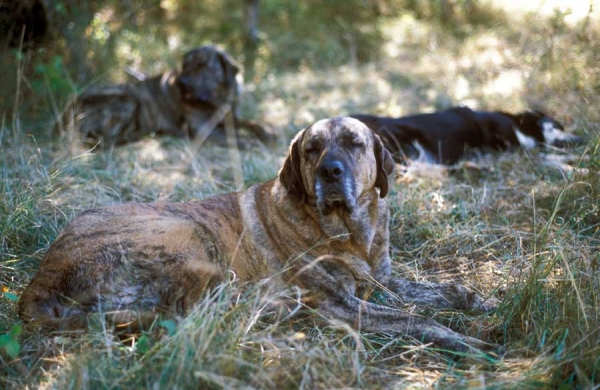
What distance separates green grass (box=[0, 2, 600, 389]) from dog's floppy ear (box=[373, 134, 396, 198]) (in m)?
0.75

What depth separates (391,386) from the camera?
2852 millimetres

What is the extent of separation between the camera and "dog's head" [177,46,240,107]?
8156 mm

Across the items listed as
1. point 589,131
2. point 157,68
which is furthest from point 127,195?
point 157,68

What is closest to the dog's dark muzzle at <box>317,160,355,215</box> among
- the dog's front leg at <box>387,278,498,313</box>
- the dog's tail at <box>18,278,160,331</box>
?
the dog's front leg at <box>387,278,498,313</box>

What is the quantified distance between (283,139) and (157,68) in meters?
4.09

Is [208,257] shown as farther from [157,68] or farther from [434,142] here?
[157,68]

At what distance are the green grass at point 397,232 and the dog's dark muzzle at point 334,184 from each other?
24.9 inches

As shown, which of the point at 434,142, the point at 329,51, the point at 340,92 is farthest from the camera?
the point at 329,51

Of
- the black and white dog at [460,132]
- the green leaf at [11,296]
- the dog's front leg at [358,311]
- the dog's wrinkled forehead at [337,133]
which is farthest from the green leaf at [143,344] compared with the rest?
the black and white dog at [460,132]

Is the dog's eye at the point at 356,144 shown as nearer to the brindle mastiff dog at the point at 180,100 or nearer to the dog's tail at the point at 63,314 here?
the dog's tail at the point at 63,314

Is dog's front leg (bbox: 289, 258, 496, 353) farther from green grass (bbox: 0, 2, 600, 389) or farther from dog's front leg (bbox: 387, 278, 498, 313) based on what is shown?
dog's front leg (bbox: 387, 278, 498, 313)

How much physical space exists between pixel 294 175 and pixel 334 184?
1.25ft

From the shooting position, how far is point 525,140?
702 cm

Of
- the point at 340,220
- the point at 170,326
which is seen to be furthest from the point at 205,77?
the point at 170,326
